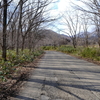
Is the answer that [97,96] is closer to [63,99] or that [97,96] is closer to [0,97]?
[63,99]

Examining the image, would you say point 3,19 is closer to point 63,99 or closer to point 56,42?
point 63,99

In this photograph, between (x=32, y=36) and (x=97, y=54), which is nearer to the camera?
(x=97, y=54)

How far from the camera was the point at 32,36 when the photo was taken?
22438 mm

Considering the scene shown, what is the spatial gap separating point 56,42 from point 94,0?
2726 inches

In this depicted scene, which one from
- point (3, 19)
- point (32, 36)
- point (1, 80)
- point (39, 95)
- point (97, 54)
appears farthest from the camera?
→ point (32, 36)

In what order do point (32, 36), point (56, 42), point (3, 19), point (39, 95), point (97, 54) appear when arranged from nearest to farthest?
point (39, 95)
point (3, 19)
point (97, 54)
point (32, 36)
point (56, 42)

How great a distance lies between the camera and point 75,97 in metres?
3.58

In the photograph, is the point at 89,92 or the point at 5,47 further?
the point at 5,47

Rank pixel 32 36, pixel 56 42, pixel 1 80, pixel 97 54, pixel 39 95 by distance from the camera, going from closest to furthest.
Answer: pixel 39 95 < pixel 1 80 < pixel 97 54 < pixel 32 36 < pixel 56 42

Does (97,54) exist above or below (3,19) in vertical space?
below

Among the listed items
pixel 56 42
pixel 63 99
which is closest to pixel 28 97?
pixel 63 99

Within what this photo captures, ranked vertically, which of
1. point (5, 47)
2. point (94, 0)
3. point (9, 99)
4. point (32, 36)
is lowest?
point (9, 99)

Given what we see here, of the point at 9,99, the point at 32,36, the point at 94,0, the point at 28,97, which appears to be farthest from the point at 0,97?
the point at 32,36

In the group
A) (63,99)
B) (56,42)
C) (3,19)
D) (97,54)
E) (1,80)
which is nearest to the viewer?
(63,99)
